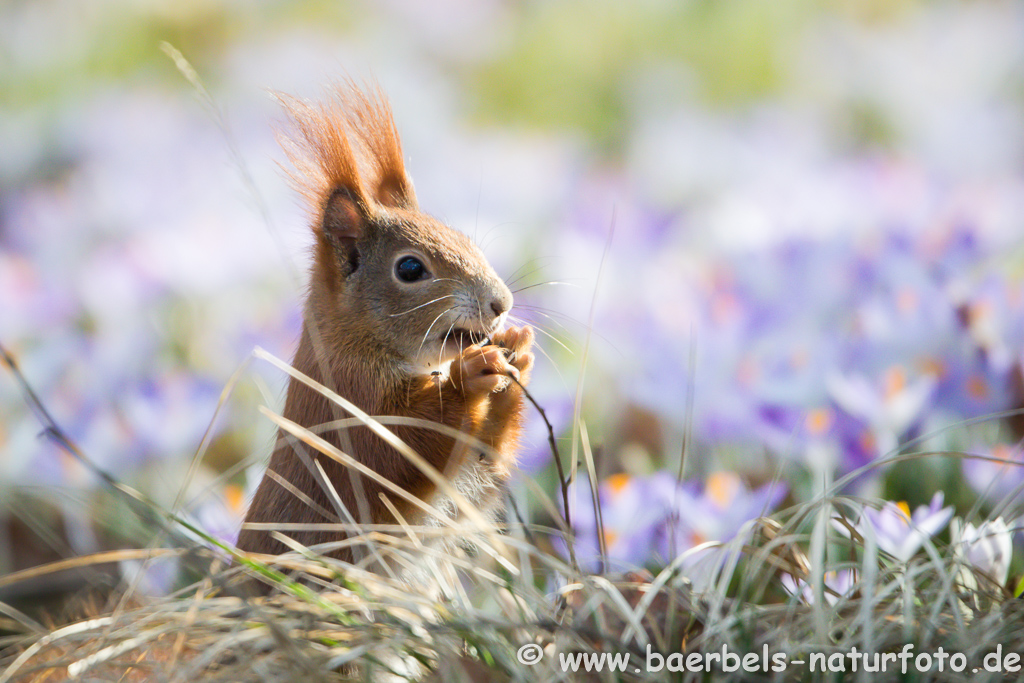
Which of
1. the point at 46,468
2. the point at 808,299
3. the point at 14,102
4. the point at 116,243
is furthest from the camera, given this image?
the point at 14,102

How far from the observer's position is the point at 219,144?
3.12m

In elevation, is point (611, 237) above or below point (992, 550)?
above

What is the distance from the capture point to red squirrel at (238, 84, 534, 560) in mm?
1008

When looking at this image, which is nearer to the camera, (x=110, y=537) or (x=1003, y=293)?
(x=1003, y=293)

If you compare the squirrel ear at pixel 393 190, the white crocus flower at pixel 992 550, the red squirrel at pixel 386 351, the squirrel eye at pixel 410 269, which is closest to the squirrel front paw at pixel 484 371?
the red squirrel at pixel 386 351

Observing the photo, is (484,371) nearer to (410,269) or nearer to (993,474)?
(410,269)

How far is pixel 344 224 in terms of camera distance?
43.1 inches

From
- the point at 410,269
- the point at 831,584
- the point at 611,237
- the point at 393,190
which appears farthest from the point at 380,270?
the point at 831,584

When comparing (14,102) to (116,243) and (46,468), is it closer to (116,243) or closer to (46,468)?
(116,243)

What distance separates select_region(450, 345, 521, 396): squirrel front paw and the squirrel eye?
12cm

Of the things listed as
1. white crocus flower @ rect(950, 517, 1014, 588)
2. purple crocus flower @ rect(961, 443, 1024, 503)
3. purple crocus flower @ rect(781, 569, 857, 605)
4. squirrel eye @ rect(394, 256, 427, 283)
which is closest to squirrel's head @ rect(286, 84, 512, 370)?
squirrel eye @ rect(394, 256, 427, 283)

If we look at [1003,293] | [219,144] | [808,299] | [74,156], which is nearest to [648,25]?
[219,144]

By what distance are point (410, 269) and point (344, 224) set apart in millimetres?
99

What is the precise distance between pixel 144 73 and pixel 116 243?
1.71 meters
